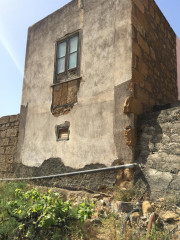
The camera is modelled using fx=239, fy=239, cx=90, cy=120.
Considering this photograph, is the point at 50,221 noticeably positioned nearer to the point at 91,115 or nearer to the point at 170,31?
the point at 91,115

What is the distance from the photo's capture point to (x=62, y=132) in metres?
5.37

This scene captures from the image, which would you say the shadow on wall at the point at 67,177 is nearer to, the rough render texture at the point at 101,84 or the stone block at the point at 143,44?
the rough render texture at the point at 101,84

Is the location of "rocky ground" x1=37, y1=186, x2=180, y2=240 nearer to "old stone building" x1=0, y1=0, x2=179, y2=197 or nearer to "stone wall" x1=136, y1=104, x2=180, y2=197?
"stone wall" x1=136, y1=104, x2=180, y2=197

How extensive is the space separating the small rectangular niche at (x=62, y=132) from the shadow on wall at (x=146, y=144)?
1.69 m

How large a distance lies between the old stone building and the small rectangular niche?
0.02m

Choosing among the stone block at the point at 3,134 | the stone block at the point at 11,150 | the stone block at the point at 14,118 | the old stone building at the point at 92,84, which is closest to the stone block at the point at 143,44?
the old stone building at the point at 92,84

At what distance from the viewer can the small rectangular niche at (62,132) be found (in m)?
5.25

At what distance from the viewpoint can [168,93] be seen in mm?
5934

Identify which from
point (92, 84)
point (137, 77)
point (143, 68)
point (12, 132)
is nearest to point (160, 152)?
point (137, 77)

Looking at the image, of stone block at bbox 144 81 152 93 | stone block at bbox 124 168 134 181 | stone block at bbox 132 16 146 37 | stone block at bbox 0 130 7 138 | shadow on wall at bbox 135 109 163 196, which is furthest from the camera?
stone block at bbox 0 130 7 138

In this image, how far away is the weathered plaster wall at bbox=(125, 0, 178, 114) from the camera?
14.9 feet

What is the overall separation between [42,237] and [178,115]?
2.64 m

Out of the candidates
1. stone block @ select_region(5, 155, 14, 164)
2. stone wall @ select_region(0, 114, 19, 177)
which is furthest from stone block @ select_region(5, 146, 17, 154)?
stone block @ select_region(5, 155, 14, 164)

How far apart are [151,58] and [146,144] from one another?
7.02ft
